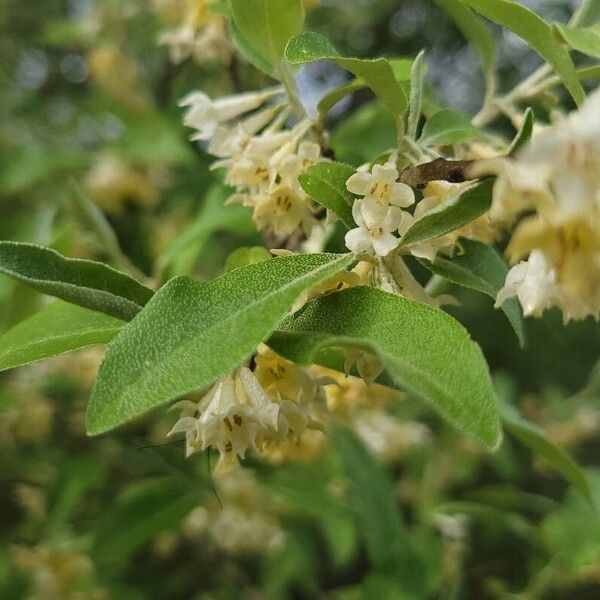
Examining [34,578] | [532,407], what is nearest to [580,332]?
[532,407]

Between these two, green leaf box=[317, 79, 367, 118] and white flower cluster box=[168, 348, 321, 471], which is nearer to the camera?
white flower cluster box=[168, 348, 321, 471]

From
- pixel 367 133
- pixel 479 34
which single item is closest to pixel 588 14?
pixel 479 34

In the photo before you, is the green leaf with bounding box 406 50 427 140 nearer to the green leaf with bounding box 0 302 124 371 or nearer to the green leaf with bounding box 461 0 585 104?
the green leaf with bounding box 461 0 585 104

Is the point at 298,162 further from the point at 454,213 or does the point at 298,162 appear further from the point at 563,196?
the point at 563,196

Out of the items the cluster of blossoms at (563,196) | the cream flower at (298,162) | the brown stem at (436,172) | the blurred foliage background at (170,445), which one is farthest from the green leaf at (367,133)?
the cluster of blossoms at (563,196)

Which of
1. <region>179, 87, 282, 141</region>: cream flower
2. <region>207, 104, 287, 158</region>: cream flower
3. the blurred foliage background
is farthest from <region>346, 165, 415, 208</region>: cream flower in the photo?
the blurred foliage background

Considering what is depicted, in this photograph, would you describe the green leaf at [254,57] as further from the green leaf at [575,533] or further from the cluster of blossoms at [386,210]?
the green leaf at [575,533]
